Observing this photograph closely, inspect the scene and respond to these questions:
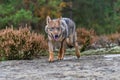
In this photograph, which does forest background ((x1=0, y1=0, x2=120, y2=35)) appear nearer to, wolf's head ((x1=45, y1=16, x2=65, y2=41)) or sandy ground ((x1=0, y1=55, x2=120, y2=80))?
wolf's head ((x1=45, y1=16, x2=65, y2=41))

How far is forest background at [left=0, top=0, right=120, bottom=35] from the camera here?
126 ft

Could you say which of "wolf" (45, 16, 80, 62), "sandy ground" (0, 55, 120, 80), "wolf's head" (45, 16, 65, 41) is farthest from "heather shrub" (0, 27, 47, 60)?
"wolf's head" (45, 16, 65, 41)

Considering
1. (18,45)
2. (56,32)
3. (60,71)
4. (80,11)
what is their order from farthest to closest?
1. (80,11)
2. (18,45)
3. (56,32)
4. (60,71)

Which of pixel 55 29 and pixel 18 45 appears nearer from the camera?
pixel 55 29

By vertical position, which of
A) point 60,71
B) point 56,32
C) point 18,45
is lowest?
point 60,71

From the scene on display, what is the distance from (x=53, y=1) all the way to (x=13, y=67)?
83.8 ft

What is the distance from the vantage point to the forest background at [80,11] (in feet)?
126

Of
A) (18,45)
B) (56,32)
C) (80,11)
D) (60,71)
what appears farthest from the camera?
(80,11)

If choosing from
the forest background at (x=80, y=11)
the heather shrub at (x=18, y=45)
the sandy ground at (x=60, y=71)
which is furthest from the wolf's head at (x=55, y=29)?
the forest background at (x=80, y=11)

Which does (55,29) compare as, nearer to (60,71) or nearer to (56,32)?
(56,32)

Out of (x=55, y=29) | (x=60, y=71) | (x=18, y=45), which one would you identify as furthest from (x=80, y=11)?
(x=60, y=71)

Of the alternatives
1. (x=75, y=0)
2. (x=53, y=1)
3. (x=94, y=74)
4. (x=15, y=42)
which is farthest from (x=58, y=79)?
(x=75, y=0)

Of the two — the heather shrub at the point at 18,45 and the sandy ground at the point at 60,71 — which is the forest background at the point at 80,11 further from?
the sandy ground at the point at 60,71

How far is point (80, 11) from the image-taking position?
55.1 m
